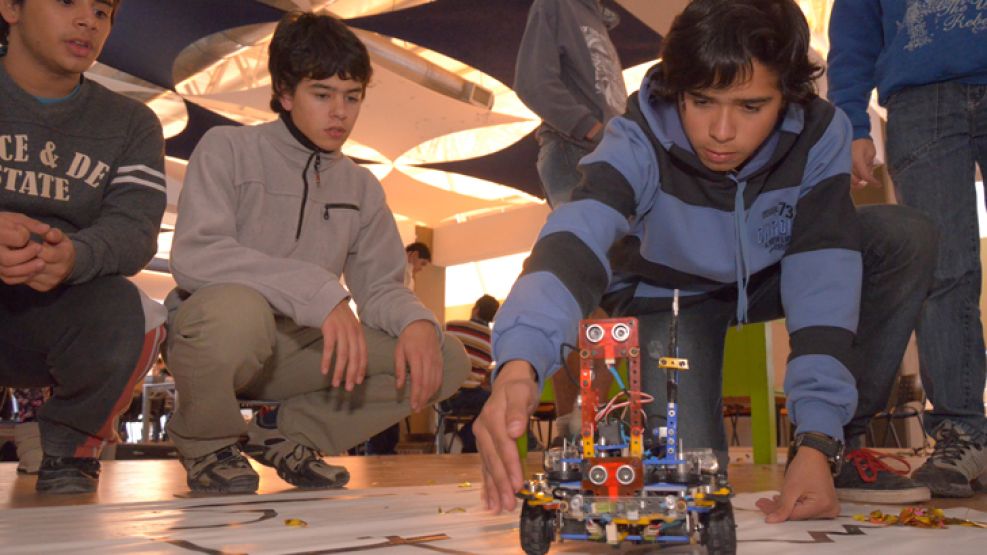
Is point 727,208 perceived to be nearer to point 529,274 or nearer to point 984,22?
point 529,274

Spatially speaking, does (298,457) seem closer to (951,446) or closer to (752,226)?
(752,226)

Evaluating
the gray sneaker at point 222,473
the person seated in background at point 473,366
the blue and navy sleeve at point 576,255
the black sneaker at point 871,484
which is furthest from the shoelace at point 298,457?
the person seated in background at point 473,366

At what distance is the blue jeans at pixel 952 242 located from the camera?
176cm

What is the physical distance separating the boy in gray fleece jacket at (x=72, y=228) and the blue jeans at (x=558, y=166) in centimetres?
115

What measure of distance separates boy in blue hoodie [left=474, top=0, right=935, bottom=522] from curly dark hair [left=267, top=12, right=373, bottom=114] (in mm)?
860

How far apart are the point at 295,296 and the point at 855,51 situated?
4.51 feet

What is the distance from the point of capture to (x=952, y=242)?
1771mm

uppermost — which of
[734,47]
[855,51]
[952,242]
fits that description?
[855,51]

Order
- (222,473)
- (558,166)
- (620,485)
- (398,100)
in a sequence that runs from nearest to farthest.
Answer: (620,485)
(222,473)
(558,166)
(398,100)

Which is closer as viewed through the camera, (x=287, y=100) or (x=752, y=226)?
(x=752, y=226)

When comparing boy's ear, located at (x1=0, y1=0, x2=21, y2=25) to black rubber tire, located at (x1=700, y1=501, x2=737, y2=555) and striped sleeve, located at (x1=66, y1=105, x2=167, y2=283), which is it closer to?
striped sleeve, located at (x1=66, y1=105, x2=167, y2=283)

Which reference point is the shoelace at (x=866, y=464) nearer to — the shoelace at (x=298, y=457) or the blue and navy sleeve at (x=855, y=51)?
the blue and navy sleeve at (x=855, y=51)

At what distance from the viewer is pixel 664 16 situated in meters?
5.77

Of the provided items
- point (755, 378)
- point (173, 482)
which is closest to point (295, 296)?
point (173, 482)
